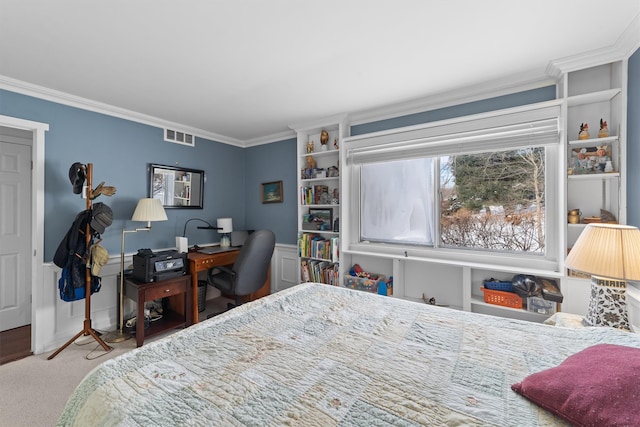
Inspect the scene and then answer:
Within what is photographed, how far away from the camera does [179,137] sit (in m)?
A: 3.56

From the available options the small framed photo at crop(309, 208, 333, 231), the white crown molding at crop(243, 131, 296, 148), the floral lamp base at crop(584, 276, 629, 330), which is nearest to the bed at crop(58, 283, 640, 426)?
the floral lamp base at crop(584, 276, 629, 330)

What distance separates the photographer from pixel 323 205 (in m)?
3.49

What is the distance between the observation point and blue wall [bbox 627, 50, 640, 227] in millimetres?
1772

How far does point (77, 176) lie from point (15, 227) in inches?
56.7

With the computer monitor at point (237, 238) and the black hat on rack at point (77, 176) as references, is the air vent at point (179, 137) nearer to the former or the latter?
the black hat on rack at point (77, 176)

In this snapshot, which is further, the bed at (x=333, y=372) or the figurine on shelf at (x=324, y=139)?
the figurine on shelf at (x=324, y=139)

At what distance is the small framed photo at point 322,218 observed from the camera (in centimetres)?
350

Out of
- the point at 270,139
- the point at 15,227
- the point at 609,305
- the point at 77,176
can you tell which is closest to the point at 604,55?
the point at 609,305

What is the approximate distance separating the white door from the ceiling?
109 cm

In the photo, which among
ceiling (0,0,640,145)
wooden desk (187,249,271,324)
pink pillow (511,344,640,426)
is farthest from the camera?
wooden desk (187,249,271,324)

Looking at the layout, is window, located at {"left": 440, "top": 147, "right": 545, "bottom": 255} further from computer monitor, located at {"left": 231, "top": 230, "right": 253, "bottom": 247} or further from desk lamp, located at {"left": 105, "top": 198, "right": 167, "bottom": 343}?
desk lamp, located at {"left": 105, "top": 198, "right": 167, "bottom": 343}

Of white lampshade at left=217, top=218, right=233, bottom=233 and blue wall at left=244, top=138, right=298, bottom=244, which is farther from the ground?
blue wall at left=244, top=138, right=298, bottom=244

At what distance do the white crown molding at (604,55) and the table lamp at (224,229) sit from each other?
373cm

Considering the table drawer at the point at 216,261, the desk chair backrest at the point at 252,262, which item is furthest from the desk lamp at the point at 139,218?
the desk chair backrest at the point at 252,262
